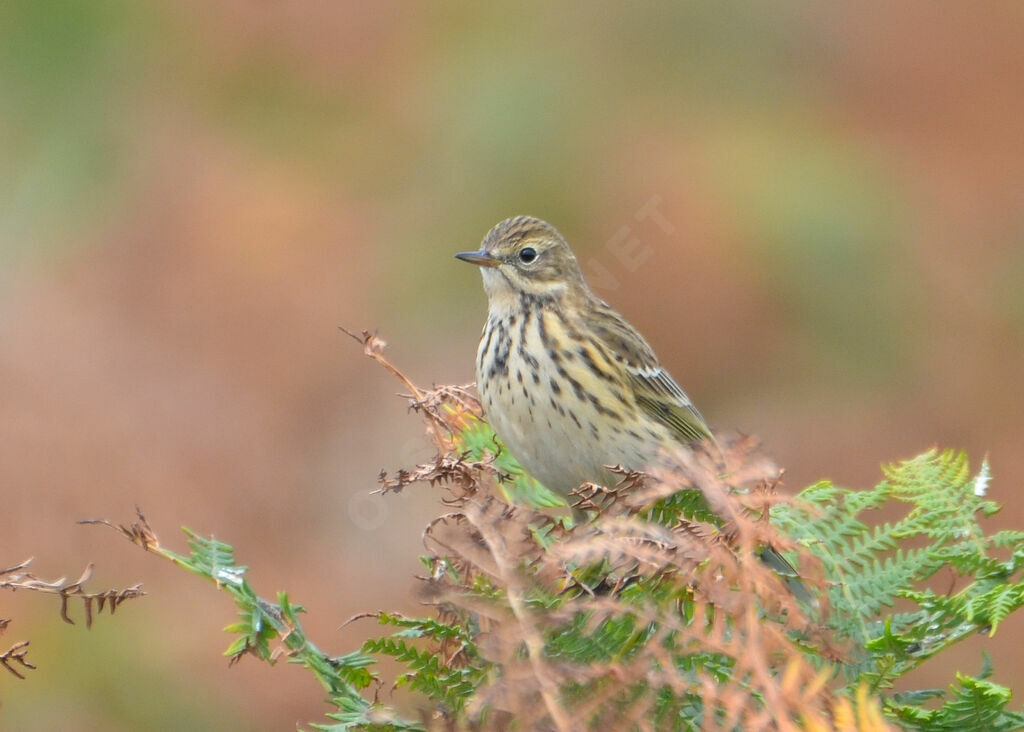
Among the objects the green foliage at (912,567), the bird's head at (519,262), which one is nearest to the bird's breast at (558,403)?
the bird's head at (519,262)

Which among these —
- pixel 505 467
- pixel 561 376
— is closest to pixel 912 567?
pixel 505 467

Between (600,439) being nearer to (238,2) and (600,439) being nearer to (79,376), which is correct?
(79,376)

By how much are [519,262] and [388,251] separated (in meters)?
2.32

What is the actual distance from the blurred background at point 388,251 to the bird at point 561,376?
4.32 ft

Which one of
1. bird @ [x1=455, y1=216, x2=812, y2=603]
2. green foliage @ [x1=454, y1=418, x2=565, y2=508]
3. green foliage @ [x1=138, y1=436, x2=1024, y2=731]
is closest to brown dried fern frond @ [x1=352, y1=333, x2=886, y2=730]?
green foliage @ [x1=138, y1=436, x2=1024, y2=731]

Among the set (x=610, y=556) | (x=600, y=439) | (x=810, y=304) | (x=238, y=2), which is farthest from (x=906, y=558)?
(x=238, y=2)

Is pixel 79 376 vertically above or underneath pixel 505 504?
above

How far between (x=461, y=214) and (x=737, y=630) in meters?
5.26

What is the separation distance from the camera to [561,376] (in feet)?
13.0

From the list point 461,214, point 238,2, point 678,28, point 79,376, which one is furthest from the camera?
point 678,28

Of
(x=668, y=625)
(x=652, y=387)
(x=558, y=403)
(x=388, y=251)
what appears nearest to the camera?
(x=668, y=625)

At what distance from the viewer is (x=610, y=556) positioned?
1.31 metres

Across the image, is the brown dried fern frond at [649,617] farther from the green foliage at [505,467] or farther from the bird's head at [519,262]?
the bird's head at [519,262]

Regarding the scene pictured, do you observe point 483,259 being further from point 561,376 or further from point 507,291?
point 561,376
